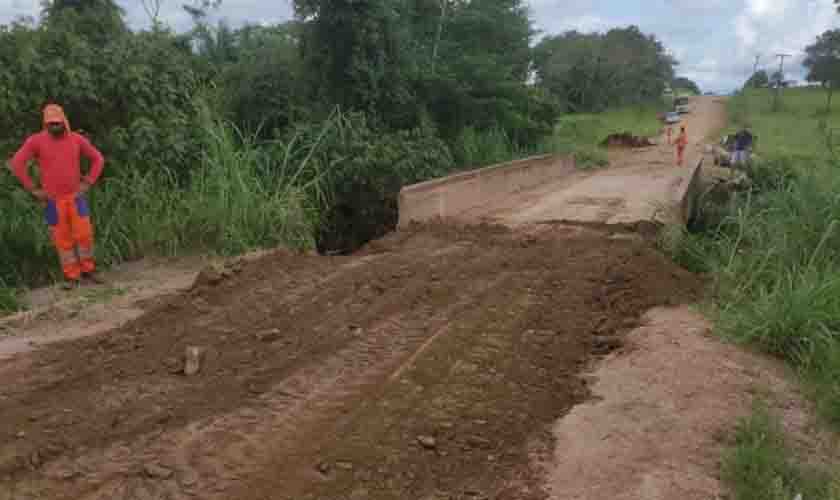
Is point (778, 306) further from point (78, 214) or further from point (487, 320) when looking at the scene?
point (78, 214)

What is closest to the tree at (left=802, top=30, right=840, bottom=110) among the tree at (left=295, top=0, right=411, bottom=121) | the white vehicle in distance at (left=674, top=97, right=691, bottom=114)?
the white vehicle in distance at (left=674, top=97, right=691, bottom=114)

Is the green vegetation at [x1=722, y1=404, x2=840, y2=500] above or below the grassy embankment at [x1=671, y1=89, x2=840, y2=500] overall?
below

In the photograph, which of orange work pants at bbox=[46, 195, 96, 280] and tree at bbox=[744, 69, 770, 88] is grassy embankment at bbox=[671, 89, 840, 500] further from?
tree at bbox=[744, 69, 770, 88]

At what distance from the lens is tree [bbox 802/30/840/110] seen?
44.5 meters

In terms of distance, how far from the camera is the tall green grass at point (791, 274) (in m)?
4.59

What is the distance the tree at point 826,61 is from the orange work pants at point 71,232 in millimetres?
46387

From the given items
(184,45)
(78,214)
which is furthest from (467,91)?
(78,214)

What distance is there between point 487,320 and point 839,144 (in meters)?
4.68

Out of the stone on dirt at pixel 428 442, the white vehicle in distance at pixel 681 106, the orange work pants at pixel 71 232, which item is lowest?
the stone on dirt at pixel 428 442

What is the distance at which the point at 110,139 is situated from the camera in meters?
7.93

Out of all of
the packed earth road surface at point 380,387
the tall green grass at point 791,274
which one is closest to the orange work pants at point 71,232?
the packed earth road surface at point 380,387

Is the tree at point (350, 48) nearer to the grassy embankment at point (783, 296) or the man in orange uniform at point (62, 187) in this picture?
the man in orange uniform at point (62, 187)

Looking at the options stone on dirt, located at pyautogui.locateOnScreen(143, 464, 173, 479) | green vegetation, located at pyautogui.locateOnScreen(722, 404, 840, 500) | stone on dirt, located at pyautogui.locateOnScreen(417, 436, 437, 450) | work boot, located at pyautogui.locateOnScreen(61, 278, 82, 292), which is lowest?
green vegetation, located at pyautogui.locateOnScreen(722, 404, 840, 500)

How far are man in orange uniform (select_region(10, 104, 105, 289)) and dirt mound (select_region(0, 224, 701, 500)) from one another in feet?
4.41
